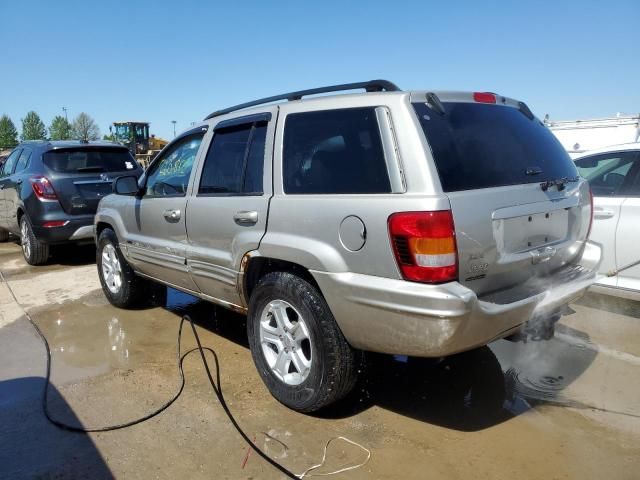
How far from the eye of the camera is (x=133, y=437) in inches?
112

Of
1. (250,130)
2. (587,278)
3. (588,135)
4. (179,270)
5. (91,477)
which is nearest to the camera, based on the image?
(91,477)

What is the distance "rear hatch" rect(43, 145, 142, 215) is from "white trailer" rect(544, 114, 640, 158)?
9624 mm

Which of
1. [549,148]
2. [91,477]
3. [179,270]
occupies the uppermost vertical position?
[549,148]

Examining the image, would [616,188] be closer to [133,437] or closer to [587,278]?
[587,278]

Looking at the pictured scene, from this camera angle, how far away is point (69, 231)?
686 centimetres

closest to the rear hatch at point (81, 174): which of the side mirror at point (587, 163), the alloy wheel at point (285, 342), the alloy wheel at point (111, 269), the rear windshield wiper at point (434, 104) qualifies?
the alloy wheel at point (111, 269)

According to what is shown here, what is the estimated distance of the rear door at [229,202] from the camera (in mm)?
3174

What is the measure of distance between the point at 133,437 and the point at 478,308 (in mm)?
2042

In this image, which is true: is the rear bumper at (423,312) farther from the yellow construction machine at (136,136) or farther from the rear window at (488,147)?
the yellow construction machine at (136,136)

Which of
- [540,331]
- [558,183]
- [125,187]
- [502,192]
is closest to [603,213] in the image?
[540,331]

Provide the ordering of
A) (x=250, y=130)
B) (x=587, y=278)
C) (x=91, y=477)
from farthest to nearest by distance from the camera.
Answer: (x=250, y=130) → (x=587, y=278) → (x=91, y=477)

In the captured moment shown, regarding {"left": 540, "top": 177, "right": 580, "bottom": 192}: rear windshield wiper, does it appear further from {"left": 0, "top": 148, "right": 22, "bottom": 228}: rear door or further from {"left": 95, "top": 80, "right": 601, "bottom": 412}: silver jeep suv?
{"left": 0, "top": 148, "right": 22, "bottom": 228}: rear door

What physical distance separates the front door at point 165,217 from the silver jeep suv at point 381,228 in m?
0.30

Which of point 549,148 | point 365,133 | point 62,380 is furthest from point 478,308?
point 62,380
